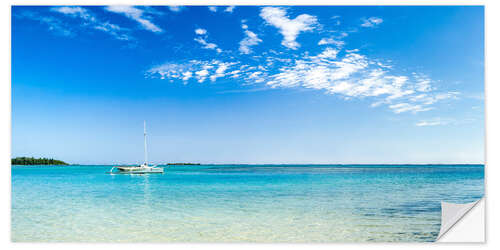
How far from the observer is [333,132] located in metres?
8.05

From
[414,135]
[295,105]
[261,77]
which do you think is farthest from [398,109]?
[261,77]

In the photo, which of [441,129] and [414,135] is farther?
[414,135]

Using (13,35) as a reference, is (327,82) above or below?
below

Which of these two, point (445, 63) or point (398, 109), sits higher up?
point (445, 63)

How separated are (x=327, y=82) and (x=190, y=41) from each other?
2.89 metres

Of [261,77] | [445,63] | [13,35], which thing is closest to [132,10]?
[13,35]

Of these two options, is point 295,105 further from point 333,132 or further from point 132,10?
point 132,10

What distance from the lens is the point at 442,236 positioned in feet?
14.1
